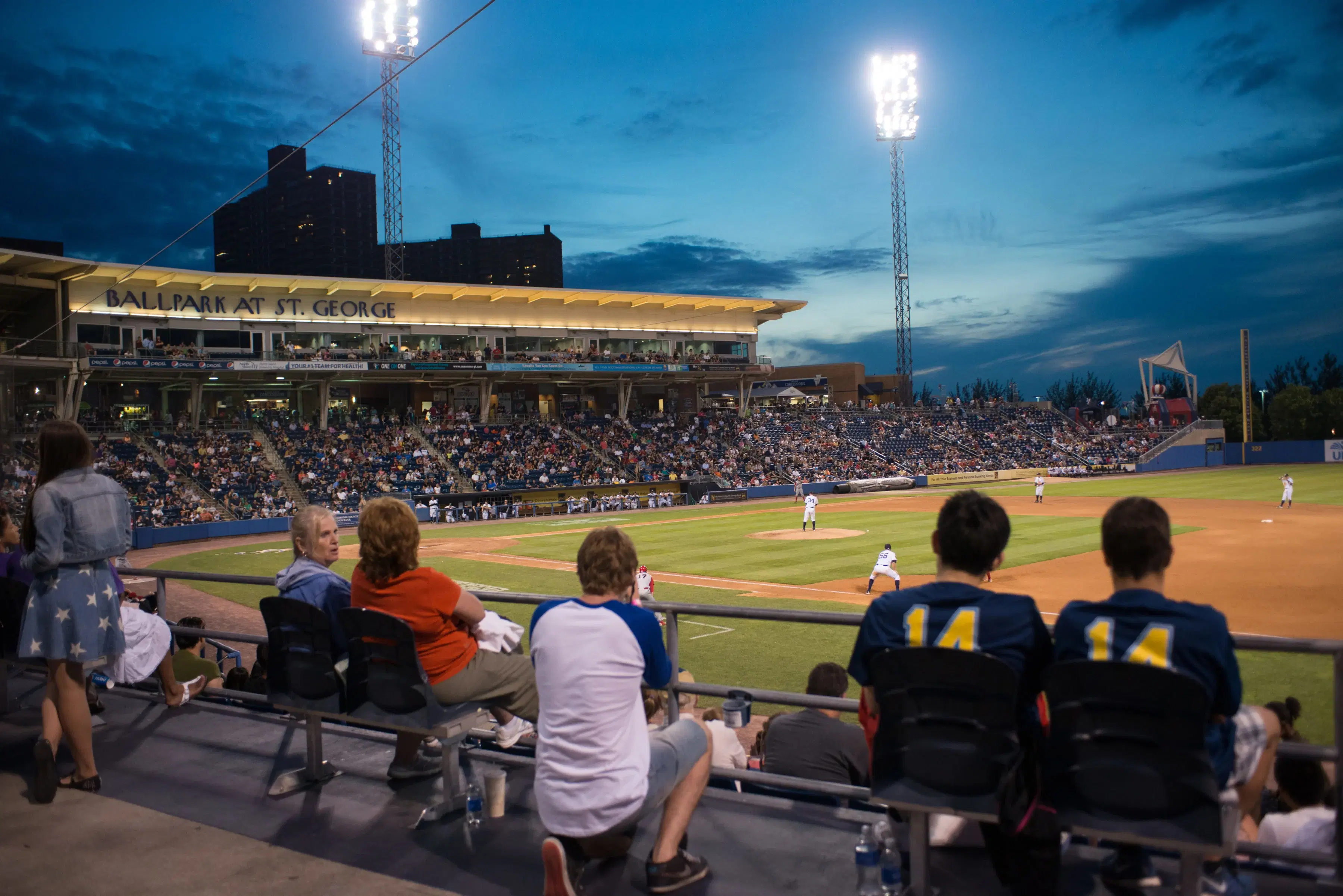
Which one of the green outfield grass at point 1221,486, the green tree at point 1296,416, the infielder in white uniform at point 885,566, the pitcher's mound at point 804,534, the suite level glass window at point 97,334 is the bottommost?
the pitcher's mound at point 804,534

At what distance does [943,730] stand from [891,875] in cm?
81

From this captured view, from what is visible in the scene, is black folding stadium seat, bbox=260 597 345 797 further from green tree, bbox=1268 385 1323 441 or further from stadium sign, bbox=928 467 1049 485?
green tree, bbox=1268 385 1323 441

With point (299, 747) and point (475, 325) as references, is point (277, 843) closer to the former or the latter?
point (299, 747)

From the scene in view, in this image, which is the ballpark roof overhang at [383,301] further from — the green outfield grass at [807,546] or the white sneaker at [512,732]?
the white sneaker at [512,732]

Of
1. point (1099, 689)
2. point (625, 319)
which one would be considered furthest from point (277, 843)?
point (625, 319)

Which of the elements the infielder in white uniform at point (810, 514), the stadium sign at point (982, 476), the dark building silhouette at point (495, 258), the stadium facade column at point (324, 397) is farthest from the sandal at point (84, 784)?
the dark building silhouette at point (495, 258)

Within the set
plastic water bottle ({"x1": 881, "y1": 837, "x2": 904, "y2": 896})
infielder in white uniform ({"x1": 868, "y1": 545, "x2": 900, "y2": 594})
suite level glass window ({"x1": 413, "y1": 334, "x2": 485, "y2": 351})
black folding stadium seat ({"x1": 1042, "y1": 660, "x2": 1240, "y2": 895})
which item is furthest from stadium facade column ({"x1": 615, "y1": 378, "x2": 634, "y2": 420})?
black folding stadium seat ({"x1": 1042, "y1": 660, "x2": 1240, "y2": 895})

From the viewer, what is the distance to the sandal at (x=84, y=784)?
5336 millimetres

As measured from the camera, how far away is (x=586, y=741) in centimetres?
364

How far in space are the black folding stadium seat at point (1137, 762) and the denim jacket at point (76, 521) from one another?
5.07 meters

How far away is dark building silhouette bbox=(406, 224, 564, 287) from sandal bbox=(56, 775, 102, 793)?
12777cm

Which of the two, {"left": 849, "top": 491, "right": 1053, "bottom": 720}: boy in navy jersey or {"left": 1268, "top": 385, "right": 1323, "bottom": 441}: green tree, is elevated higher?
{"left": 1268, "top": 385, "right": 1323, "bottom": 441}: green tree

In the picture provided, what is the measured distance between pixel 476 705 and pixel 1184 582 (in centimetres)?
2010

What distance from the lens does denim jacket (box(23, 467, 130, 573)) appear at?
5.32 meters
